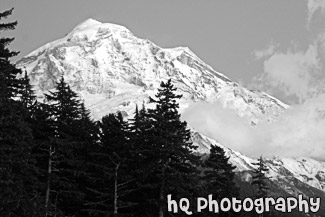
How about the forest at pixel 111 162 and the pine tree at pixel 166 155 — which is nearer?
the forest at pixel 111 162

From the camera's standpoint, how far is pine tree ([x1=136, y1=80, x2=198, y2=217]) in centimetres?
3622

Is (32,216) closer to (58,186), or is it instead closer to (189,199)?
(58,186)

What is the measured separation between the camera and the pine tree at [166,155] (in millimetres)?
36219

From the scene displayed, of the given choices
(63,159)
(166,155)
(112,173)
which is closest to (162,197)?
(166,155)

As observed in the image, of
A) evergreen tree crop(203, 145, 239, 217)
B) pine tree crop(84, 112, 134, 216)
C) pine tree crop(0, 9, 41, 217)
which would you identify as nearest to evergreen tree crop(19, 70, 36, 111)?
pine tree crop(0, 9, 41, 217)

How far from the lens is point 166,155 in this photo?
120ft

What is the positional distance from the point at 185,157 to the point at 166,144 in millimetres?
1889

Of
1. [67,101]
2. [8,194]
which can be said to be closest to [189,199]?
[67,101]

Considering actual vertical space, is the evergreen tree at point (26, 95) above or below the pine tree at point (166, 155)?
above

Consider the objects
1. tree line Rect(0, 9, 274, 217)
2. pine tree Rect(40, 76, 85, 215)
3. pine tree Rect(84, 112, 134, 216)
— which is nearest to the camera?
pine tree Rect(40, 76, 85, 215)

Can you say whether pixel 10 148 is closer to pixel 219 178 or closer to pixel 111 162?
pixel 111 162

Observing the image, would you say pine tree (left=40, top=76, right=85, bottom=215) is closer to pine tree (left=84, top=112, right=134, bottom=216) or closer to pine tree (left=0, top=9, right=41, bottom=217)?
pine tree (left=84, top=112, right=134, bottom=216)

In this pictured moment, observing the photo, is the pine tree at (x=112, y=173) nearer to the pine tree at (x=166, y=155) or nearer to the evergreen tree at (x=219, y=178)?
the pine tree at (x=166, y=155)

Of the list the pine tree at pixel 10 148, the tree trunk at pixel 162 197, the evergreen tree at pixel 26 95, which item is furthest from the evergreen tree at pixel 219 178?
the pine tree at pixel 10 148
